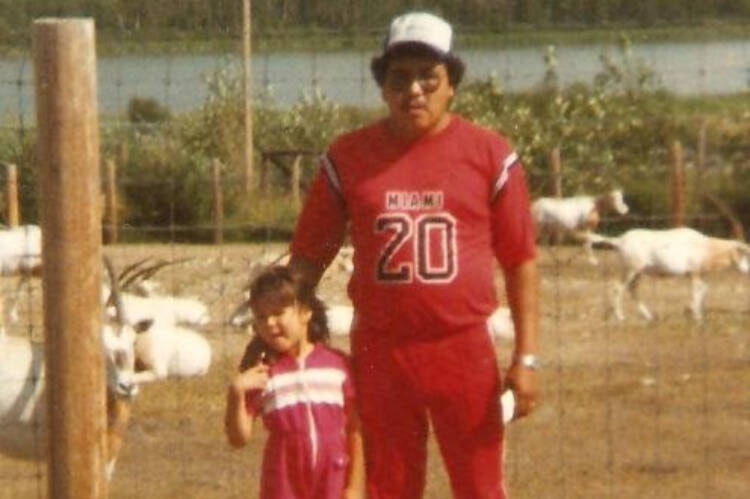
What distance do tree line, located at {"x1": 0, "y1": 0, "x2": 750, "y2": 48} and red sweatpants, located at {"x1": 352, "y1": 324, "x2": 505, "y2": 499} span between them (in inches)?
83.4

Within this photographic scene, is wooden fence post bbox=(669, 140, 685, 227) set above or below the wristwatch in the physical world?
below

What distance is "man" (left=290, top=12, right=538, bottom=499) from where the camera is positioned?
17.1 feet

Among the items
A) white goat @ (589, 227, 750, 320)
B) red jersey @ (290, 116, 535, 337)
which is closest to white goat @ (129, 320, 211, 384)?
red jersey @ (290, 116, 535, 337)

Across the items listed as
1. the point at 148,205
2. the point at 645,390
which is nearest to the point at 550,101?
the point at 148,205

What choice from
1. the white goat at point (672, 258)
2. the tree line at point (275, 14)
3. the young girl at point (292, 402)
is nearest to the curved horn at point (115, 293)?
the tree line at point (275, 14)

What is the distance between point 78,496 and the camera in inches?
218

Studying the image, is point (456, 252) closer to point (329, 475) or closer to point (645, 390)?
point (329, 475)

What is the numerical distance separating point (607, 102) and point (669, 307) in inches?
349

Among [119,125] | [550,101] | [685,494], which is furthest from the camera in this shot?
[550,101]

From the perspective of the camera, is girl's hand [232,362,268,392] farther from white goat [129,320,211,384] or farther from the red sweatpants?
white goat [129,320,211,384]

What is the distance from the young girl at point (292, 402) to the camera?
5121mm

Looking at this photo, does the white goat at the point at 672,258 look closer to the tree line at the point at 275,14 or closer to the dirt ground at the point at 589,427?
the dirt ground at the point at 589,427

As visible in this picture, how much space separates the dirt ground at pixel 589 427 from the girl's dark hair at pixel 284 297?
2.82 meters

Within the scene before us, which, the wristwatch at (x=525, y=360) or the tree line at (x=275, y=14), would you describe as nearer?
the wristwatch at (x=525, y=360)
